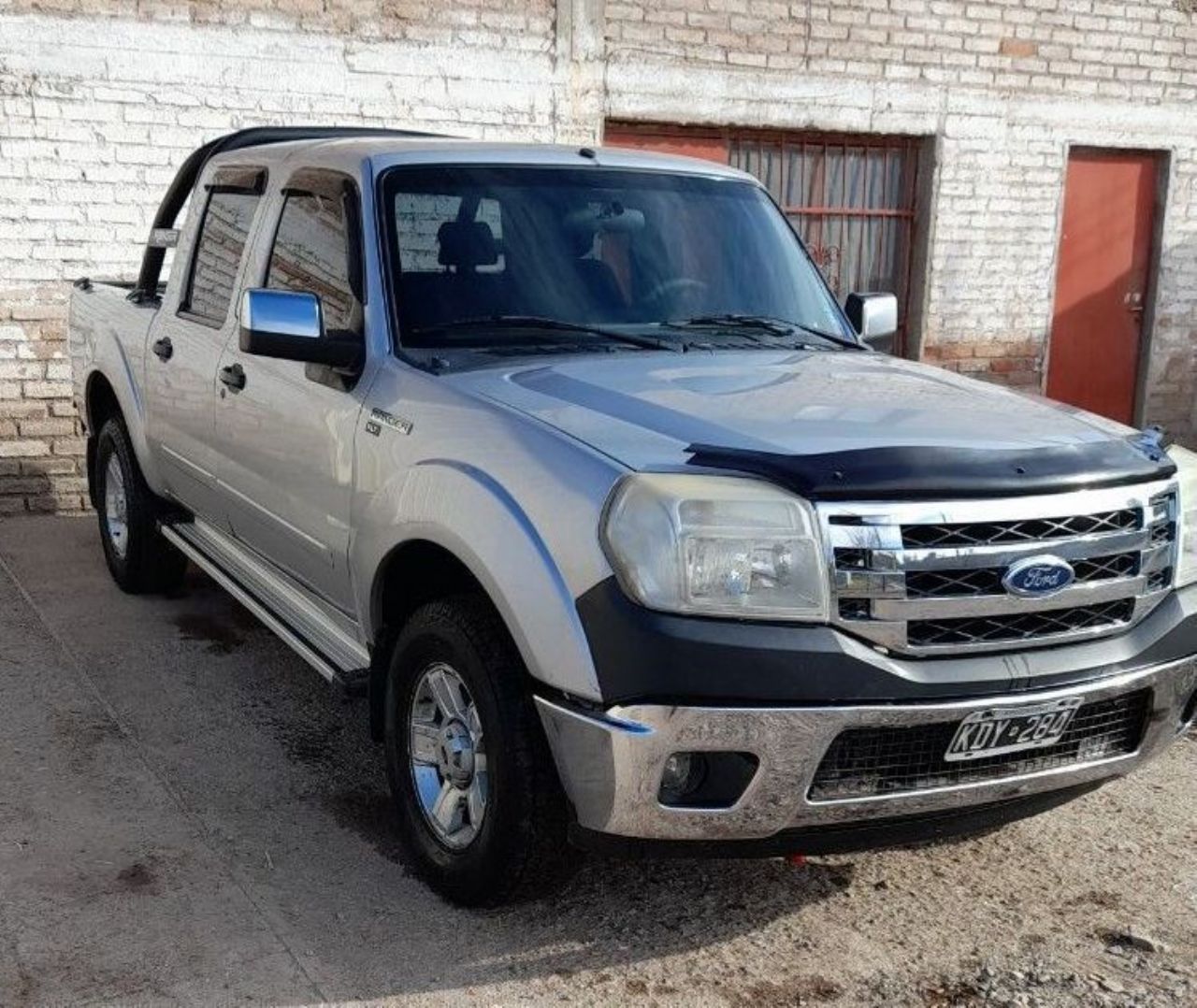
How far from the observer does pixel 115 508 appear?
639cm

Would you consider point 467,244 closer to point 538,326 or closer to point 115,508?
point 538,326

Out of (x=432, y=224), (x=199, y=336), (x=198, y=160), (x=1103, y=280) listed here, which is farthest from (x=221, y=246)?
(x=1103, y=280)

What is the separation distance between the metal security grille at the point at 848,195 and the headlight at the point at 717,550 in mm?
7190

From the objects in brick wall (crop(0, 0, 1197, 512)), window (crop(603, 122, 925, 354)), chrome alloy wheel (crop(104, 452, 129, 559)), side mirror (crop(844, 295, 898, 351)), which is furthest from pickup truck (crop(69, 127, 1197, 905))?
window (crop(603, 122, 925, 354))

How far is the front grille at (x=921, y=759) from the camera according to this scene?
2916mm

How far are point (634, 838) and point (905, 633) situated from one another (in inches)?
28.3

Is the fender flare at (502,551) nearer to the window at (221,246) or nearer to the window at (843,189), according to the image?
the window at (221,246)

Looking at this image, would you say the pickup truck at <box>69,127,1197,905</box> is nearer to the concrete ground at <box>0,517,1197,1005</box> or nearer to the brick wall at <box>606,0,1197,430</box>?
the concrete ground at <box>0,517,1197,1005</box>

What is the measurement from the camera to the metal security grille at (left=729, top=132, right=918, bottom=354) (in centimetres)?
977

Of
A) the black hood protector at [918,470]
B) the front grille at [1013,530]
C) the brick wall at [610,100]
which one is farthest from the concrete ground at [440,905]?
the brick wall at [610,100]

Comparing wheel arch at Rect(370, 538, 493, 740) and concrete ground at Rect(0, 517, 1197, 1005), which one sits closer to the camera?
concrete ground at Rect(0, 517, 1197, 1005)

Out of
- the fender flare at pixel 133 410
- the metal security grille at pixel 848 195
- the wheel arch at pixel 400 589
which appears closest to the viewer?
the wheel arch at pixel 400 589

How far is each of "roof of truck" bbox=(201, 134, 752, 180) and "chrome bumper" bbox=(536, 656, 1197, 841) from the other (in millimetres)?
1940

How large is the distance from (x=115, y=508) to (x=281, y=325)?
305 centimetres
